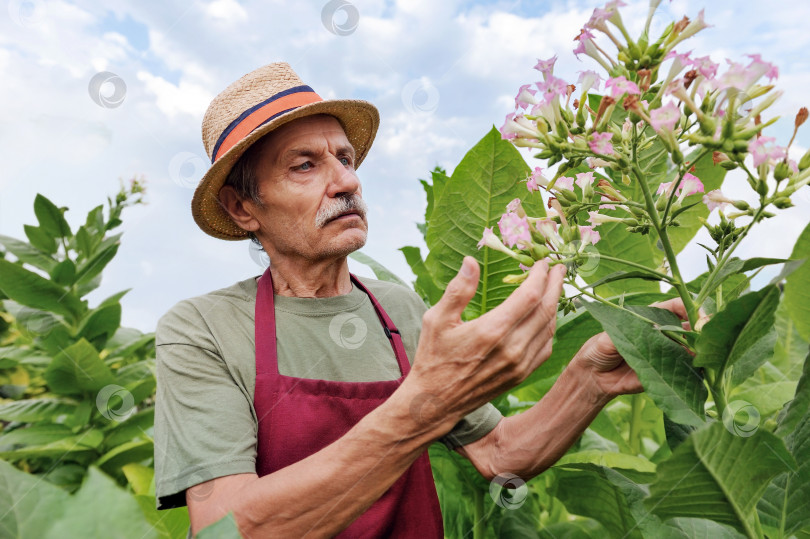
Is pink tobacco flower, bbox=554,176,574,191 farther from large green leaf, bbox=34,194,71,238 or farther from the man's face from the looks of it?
large green leaf, bbox=34,194,71,238

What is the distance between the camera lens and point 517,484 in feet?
5.27

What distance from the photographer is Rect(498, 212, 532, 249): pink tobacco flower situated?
989 millimetres

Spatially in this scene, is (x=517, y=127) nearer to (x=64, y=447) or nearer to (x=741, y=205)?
(x=741, y=205)

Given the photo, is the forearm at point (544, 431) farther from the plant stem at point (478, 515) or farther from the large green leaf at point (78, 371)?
the large green leaf at point (78, 371)

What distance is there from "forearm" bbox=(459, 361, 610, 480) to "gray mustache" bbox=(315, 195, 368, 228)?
0.74m

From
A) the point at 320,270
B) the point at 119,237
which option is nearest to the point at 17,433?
the point at 119,237

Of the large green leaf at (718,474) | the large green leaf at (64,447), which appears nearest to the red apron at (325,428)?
the large green leaf at (718,474)

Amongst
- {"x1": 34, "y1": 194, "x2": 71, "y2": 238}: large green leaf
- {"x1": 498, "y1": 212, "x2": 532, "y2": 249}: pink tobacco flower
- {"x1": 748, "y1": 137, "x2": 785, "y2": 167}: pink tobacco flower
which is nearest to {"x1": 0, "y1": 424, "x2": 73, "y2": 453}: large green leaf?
{"x1": 34, "y1": 194, "x2": 71, "y2": 238}: large green leaf

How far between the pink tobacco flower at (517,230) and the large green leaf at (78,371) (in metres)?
2.28

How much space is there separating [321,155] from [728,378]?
4.22ft

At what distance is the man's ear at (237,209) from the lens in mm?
2018

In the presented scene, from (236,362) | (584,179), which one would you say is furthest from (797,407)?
(236,362)

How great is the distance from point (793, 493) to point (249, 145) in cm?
154

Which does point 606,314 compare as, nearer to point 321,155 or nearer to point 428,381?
point 428,381
